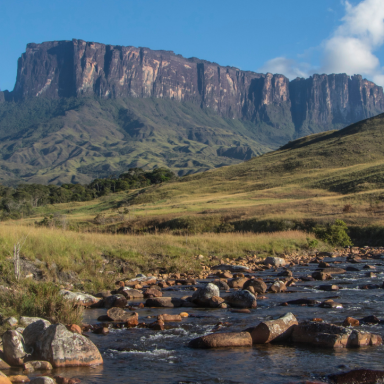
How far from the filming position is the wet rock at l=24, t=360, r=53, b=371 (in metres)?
8.42

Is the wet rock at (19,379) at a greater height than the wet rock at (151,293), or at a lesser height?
lesser

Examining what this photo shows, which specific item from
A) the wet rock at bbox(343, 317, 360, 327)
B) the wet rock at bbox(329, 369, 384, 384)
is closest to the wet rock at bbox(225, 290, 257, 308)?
the wet rock at bbox(343, 317, 360, 327)

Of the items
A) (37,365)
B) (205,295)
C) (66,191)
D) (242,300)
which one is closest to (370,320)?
(242,300)

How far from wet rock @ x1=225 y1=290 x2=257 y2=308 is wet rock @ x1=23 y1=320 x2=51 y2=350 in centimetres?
704

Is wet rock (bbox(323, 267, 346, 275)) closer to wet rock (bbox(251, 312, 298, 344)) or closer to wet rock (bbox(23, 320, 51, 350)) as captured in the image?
wet rock (bbox(251, 312, 298, 344))

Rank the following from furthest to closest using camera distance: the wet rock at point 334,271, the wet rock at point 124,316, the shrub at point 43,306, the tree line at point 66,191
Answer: the tree line at point 66,191 < the wet rock at point 334,271 < the wet rock at point 124,316 < the shrub at point 43,306

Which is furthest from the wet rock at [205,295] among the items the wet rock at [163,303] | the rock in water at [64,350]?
the rock in water at [64,350]

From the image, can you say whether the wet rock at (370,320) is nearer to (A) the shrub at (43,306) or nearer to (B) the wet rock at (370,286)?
(B) the wet rock at (370,286)

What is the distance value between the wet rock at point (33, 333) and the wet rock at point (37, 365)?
1.83 feet

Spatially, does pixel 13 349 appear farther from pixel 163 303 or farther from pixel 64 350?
pixel 163 303

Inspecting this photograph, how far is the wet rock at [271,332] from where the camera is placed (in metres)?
10.4

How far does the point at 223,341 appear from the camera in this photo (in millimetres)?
10141

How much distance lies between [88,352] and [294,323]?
5274 millimetres

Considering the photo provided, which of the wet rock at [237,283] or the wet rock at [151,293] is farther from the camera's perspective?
the wet rock at [237,283]
